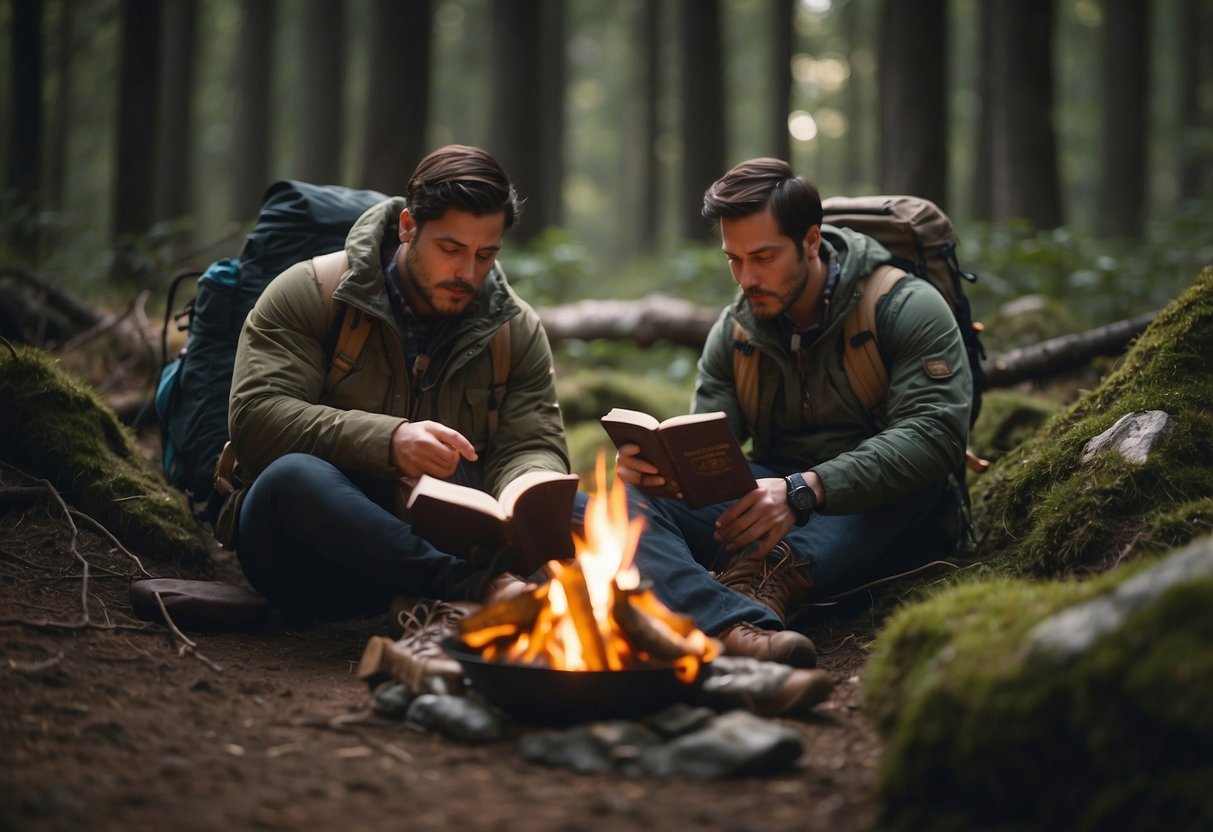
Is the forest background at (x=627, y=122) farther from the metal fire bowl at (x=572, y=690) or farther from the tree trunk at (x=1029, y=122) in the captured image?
the metal fire bowl at (x=572, y=690)

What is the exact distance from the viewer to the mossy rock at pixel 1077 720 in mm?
2082

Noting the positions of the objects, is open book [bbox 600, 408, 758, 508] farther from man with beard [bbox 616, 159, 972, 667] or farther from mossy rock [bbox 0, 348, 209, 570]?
mossy rock [bbox 0, 348, 209, 570]

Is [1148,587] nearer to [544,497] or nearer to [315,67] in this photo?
[544,497]

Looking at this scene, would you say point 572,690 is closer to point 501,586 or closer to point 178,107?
point 501,586

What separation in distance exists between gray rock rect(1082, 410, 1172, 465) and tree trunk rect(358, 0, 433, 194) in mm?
7390

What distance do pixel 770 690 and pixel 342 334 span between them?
2207 millimetres

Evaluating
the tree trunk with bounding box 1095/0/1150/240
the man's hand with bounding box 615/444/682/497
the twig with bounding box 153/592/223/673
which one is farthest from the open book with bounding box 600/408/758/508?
the tree trunk with bounding box 1095/0/1150/240

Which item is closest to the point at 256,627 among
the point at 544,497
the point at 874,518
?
the point at 544,497

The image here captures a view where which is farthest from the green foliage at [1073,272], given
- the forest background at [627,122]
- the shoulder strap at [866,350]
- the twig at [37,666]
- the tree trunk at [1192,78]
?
the tree trunk at [1192,78]

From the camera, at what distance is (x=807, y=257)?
14.3ft

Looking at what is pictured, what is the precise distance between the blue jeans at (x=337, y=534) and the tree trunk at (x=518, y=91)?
913cm

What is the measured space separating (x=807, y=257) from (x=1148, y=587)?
2341 mm

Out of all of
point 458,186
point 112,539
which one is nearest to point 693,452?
point 458,186

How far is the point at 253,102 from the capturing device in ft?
56.7
